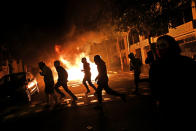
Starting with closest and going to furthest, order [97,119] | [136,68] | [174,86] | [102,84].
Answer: [174,86] → [97,119] → [102,84] → [136,68]

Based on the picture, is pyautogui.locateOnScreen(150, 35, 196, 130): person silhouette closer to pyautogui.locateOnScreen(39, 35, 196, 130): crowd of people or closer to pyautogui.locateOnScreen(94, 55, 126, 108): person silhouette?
pyautogui.locateOnScreen(39, 35, 196, 130): crowd of people

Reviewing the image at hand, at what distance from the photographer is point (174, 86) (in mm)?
1771

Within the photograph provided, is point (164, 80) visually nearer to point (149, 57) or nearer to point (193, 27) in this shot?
point (149, 57)

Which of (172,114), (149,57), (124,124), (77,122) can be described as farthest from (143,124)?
(149,57)

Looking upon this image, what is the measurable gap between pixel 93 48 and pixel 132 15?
34.8 m

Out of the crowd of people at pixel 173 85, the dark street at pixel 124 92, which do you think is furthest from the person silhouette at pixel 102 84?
the crowd of people at pixel 173 85

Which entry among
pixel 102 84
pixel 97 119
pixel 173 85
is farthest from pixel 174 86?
pixel 102 84

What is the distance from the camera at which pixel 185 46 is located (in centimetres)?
1783

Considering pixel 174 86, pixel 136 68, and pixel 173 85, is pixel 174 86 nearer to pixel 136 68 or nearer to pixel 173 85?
pixel 173 85

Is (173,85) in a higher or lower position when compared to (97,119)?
higher

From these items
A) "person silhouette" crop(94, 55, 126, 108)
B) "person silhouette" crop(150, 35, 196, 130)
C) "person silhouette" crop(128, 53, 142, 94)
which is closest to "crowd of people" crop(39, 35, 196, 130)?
"person silhouette" crop(150, 35, 196, 130)

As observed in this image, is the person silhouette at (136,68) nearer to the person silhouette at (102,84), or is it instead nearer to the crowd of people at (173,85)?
the person silhouette at (102,84)

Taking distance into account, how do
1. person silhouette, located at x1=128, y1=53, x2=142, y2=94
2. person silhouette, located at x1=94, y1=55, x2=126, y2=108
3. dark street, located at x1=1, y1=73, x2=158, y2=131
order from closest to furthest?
dark street, located at x1=1, y1=73, x2=158, y2=131 < person silhouette, located at x1=94, y1=55, x2=126, y2=108 < person silhouette, located at x1=128, y1=53, x2=142, y2=94

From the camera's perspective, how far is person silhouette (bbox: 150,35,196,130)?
1.74m
